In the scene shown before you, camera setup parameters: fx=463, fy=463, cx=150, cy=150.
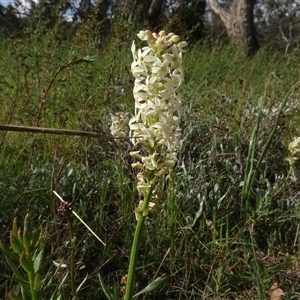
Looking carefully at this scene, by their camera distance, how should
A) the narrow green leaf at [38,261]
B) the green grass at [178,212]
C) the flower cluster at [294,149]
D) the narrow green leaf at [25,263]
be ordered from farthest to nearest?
the flower cluster at [294,149] → the green grass at [178,212] → the narrow green leaf at [38,261] → the narrow green leaf at [25,263]

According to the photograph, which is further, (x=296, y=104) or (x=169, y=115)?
(x=296, y=104)

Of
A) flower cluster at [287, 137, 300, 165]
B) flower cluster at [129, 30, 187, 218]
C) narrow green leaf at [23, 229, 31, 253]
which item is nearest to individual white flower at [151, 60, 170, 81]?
flower cluster at [129, 30, 187, 218]

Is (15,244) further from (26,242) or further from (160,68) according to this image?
(160,68)

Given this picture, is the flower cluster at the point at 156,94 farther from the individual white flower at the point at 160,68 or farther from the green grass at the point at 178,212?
the green grass at the point at 178,212

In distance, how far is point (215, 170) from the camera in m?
2.51

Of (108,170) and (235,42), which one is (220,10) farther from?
(108,170)

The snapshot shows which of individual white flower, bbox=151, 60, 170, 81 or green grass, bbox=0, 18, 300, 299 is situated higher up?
individual white flower, bbox=151, 60, 170, 81

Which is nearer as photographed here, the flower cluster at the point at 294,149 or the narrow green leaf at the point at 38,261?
the narrow green leaf at the point at 38,261

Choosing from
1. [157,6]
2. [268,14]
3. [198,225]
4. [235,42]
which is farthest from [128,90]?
[268,14]

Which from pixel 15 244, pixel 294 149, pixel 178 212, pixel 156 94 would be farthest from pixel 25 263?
pixel 294 149

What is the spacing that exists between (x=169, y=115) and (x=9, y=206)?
3.73 feet

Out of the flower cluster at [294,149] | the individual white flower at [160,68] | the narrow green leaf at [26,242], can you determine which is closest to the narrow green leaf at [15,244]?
the narrow green leaf at [26,242]

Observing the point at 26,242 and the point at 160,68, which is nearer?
the point at 26,242

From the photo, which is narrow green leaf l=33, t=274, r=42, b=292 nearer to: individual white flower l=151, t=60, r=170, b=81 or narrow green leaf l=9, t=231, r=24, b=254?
narrow green leaf l=9, t=231, r=24, b=254
